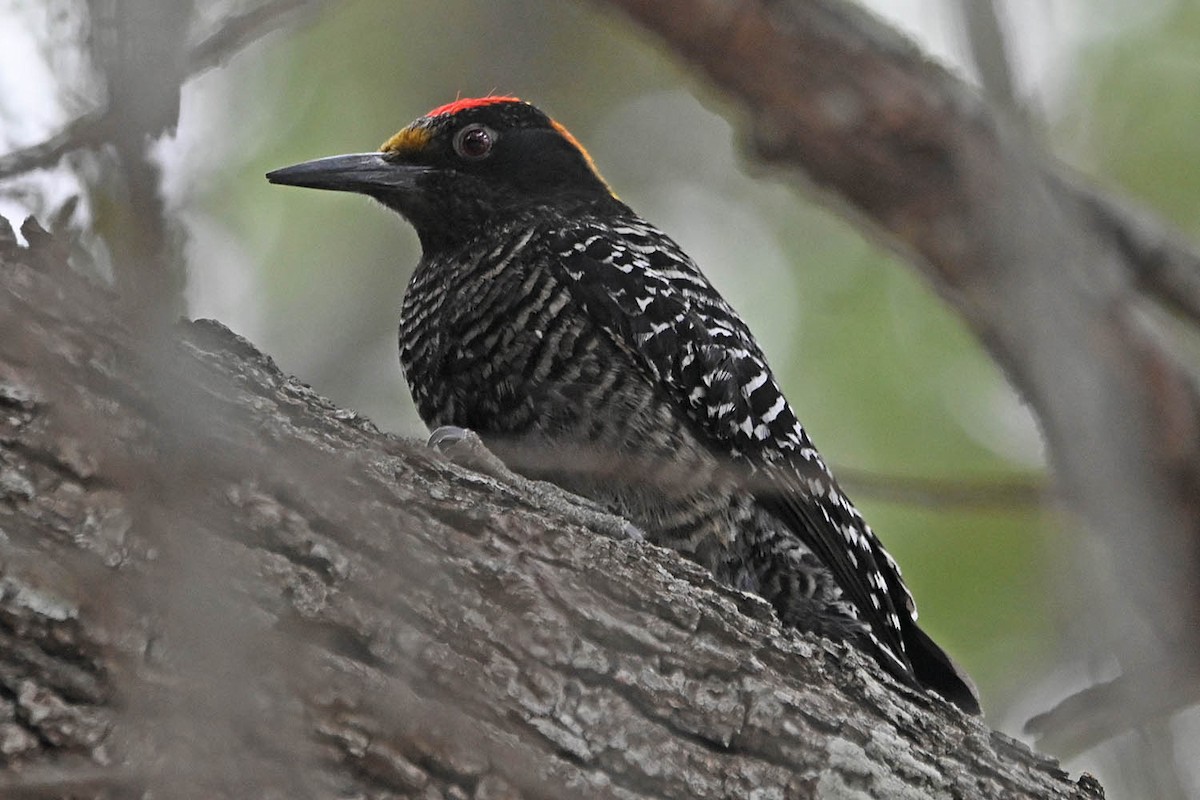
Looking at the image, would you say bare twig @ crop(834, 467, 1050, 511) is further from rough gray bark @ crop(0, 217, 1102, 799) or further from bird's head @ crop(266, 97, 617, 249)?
bird's head @ crop(266, 97, 617, 249)

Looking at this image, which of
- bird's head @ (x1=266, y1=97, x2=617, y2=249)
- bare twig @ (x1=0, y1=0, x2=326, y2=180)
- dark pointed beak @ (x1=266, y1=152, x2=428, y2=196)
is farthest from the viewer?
bird's head @ (x1=266, y1=97, x2=617, y2=249)

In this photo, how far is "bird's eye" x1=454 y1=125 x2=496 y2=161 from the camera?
211 inches

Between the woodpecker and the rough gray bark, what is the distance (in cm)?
92

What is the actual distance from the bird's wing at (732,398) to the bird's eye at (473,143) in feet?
2.27

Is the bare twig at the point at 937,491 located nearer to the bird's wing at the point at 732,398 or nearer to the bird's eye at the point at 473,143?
the bird's wing at the point at 732,398

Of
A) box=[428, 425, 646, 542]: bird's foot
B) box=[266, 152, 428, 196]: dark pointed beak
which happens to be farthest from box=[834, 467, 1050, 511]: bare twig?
box=[266, 152, 428, 196]: dark pointed beak

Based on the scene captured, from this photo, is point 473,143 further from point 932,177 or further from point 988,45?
point 988,45

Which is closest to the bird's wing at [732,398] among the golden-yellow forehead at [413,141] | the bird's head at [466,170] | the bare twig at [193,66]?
the bird's head at [466,170]

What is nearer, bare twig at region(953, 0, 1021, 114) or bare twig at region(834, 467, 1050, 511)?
bare twig at region(953, 0, 1021, 114)

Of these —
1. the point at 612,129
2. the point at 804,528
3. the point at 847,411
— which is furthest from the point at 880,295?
the point at 804,528

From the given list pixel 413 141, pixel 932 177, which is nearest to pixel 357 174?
pixel 413 141

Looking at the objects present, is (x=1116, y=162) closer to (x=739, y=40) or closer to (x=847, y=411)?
(x=847, y=411)

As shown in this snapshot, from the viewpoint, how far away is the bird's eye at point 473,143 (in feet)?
17.6

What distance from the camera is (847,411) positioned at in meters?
8.05
